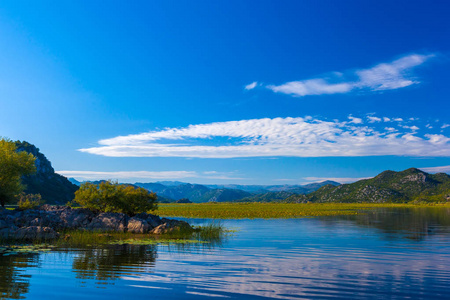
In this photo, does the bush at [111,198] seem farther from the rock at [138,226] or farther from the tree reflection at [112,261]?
the tree reflection at [112,261]

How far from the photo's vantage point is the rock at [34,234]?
33812 mm

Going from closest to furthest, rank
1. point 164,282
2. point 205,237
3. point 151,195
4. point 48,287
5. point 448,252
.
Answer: point 48,287 < point 164,282 < point 448,252 < point 205,237 < point 151,195

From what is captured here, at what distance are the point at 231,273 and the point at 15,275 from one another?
11803 millimetres

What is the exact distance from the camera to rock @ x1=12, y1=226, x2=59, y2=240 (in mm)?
33812

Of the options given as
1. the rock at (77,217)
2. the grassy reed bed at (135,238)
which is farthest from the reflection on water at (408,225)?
the rock at (77,217)

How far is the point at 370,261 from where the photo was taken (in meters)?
22.9

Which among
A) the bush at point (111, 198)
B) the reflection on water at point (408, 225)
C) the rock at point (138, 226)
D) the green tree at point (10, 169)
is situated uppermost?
the green tree at point (10, 169)

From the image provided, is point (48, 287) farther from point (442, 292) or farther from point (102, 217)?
point (102, 217)

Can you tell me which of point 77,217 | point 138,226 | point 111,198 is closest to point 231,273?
point 138,226

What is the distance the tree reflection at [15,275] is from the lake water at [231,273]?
0.04m

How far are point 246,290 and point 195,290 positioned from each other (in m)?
2.35

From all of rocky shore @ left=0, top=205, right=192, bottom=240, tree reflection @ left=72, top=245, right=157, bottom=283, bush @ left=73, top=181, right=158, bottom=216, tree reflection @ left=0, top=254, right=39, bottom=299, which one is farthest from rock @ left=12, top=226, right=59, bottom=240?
bush @ left=73, top=181, right=158, bottom=216

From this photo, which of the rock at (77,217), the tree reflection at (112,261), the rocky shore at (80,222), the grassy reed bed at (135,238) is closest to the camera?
the tree reflection at (112,261)

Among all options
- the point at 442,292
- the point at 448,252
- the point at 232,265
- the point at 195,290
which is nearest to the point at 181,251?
the point at 232,265
